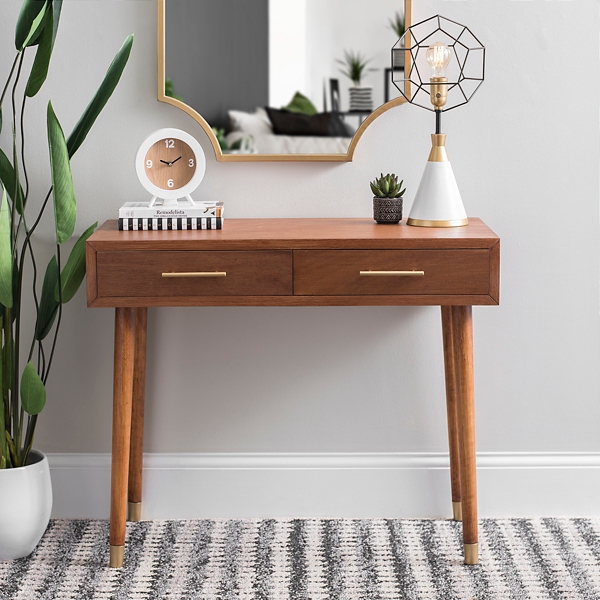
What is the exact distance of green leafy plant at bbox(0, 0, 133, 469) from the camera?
1.80m

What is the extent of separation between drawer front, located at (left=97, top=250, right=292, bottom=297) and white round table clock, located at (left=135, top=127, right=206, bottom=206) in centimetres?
23

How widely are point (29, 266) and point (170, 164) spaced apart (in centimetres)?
55

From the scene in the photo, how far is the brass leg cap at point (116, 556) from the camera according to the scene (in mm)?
1967

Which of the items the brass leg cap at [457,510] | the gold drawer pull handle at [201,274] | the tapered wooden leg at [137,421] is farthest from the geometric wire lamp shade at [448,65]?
the brass leg cap at [457,510]

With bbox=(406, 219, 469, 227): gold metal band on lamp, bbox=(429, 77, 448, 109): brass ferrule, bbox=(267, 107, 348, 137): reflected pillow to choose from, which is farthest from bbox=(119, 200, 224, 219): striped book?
bbox=(429, 77, 448, 109): brass ferrule

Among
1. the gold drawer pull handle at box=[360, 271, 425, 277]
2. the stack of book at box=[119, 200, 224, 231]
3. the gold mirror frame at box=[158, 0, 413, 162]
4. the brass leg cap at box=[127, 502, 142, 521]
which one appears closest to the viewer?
the gold drawer pull handle at box=[360, 271, 425, 277]

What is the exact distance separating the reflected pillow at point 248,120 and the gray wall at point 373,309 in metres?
0.10

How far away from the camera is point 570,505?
7.46 feet

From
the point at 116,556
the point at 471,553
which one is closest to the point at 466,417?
the point at 471,553

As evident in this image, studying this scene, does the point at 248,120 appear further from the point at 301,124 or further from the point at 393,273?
the point at 393,273

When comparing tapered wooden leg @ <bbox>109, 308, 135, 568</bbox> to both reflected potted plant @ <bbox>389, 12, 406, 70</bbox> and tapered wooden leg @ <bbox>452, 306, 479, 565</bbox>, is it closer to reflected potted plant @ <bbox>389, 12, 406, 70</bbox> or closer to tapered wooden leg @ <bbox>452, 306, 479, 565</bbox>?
tapered wooden leg @ <bbox>452, 306, 479, 565</bbox>

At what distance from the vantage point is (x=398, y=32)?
2096 mm

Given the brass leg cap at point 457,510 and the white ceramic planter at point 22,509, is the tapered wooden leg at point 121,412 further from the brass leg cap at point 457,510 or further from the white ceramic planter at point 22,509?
the brass leg cap at point 457,510

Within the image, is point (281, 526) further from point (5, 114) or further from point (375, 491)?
point (5, 114)
